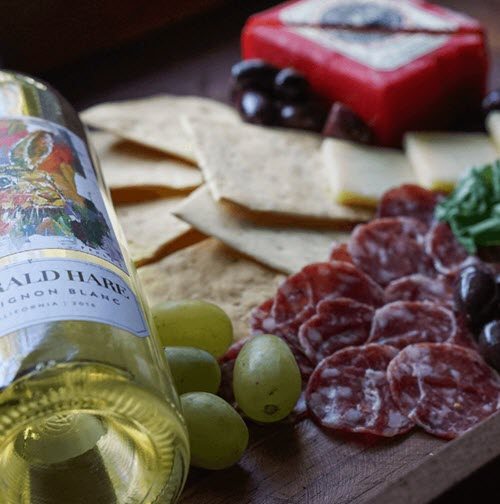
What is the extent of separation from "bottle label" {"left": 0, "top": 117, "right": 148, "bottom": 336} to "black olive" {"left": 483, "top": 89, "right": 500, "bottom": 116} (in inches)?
35.3

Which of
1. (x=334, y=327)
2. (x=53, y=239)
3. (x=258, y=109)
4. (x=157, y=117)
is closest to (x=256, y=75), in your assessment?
(x=258, y=109)

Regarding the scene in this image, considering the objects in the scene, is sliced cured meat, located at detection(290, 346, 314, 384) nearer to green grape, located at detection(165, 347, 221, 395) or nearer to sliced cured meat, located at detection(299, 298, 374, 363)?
sliced cured meat, located at detection(299, 298, 374, 363)

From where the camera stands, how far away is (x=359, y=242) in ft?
4.31

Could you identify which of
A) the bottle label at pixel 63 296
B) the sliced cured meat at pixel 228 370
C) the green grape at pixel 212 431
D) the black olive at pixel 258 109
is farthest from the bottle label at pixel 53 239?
the black olive at pixel 258 109

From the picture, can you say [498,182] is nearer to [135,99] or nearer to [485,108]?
[485,108]

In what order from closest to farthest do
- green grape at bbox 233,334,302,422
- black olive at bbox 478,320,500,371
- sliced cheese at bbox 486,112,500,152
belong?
1. green grape at bbox 233,334,302,422
2. black olive at bbox 478,320,500,371
3. sliced cheese at bbox 486,112,500,152

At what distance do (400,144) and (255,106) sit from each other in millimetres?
286

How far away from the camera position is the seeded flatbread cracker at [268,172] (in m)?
1.40

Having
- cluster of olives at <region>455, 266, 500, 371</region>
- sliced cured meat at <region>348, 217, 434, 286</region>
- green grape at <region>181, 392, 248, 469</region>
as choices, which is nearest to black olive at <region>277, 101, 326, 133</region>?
sliced cured meat at <region>348, 217, 434, 286</region>

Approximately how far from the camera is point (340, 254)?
1.32 metres

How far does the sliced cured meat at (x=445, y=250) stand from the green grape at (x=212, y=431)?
48 centimetres

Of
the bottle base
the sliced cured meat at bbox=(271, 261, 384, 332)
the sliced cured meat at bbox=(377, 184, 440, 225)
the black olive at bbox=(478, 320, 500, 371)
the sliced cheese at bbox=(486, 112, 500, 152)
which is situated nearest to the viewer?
the bottle base

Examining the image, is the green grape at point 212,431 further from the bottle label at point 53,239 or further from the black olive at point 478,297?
the black olive at point 478,297

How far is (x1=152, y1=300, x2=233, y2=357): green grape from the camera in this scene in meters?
1.07
